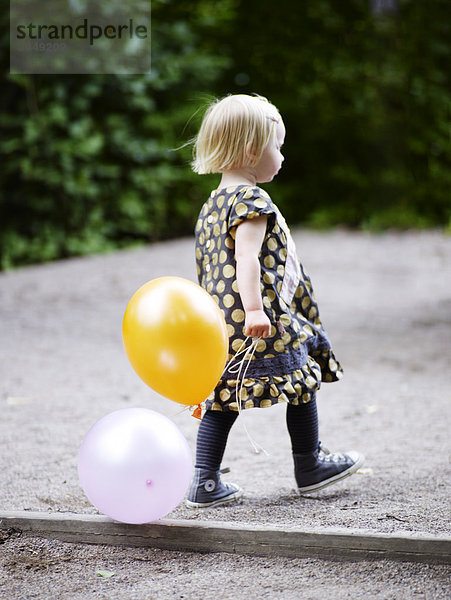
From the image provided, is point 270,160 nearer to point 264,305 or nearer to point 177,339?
Result: point 264,305

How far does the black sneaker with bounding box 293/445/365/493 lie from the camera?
9.23 feet

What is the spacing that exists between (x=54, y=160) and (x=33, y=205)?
603mm

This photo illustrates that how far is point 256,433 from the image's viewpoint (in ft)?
12.1

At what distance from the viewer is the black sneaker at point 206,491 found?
8.87ft

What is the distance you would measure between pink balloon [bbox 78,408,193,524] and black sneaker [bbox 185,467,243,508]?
0.89ft

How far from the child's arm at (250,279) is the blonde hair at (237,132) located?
0.25m

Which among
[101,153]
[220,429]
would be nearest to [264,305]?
[220,429]

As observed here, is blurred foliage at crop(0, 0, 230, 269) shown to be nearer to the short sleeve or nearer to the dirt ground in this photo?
the dirt ground

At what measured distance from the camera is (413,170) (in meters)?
12.3

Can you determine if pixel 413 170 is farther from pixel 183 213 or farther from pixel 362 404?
pixel 362 404

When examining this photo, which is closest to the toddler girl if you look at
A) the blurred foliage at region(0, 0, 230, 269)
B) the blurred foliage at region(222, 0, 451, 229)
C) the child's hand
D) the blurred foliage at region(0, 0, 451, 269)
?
the child's hand

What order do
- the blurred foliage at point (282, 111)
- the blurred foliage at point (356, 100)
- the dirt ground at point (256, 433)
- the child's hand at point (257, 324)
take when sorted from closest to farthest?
the dirt ground at point (256, 433)
the child's hand at point (257, 324)
the blurred foliage at point (282, 111)
the blurred foliage at point (356, 100)

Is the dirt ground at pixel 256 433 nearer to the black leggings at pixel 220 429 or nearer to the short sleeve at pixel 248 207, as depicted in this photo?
the black leggings at pixel 220 429

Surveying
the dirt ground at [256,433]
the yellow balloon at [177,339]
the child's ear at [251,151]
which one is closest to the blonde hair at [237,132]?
the child's ear at [251,151]
